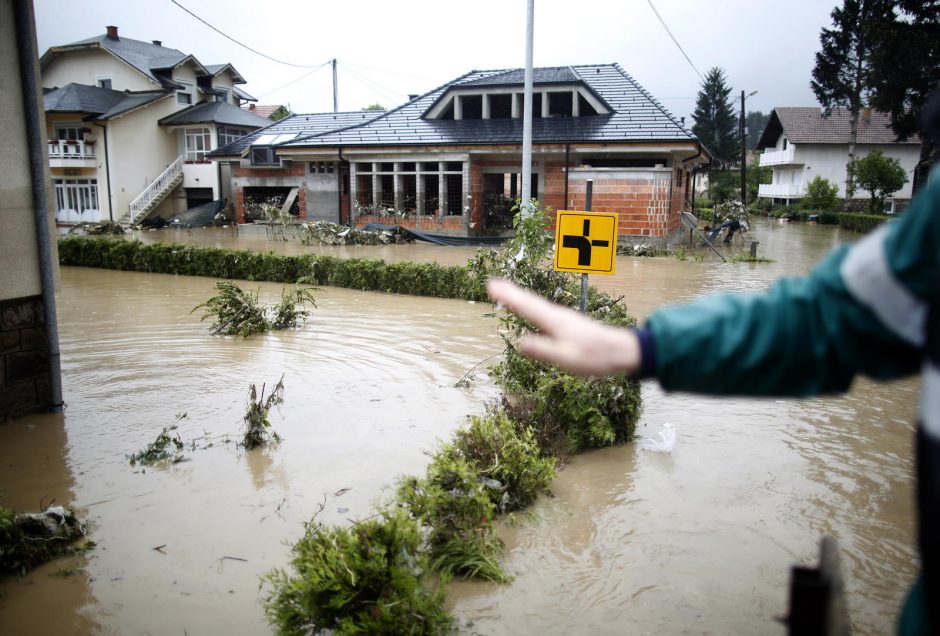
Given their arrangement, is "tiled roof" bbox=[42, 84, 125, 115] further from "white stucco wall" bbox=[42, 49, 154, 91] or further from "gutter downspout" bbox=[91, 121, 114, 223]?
"white stucco wall" bbox=[42, 49, 154, 91]

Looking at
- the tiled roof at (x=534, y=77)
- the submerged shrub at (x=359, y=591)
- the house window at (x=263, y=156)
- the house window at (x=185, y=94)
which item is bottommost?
the submerged shrub at (x=359, y=591)

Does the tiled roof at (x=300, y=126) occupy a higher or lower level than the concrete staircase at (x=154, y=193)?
higher

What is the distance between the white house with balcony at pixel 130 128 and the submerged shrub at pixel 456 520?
35.6 meters

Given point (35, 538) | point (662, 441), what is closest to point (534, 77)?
point (662, 441)

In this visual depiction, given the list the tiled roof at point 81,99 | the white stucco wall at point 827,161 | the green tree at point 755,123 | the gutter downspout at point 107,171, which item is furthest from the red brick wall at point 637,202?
the green tree at point 755,123

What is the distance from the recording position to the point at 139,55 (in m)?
40.5

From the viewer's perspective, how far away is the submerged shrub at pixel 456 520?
14.6ft

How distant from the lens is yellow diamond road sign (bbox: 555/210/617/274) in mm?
6684

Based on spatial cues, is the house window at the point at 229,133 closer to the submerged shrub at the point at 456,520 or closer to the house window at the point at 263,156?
the house window at the point at 263,156

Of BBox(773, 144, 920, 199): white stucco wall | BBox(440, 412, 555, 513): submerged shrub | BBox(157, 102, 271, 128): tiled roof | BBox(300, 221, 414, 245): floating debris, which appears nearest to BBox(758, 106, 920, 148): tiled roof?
BBox(773, 144, 920, 199): white stucco wall

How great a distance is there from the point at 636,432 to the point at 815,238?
28049 mm

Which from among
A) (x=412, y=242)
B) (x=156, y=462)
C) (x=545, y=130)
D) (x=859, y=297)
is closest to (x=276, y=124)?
(x=412, y=242)

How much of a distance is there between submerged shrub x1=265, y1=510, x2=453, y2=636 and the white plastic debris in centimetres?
336

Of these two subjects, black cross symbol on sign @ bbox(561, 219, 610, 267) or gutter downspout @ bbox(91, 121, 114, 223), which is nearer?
black cross symbol on sign @ bbox(561, 219, 610, 267)
